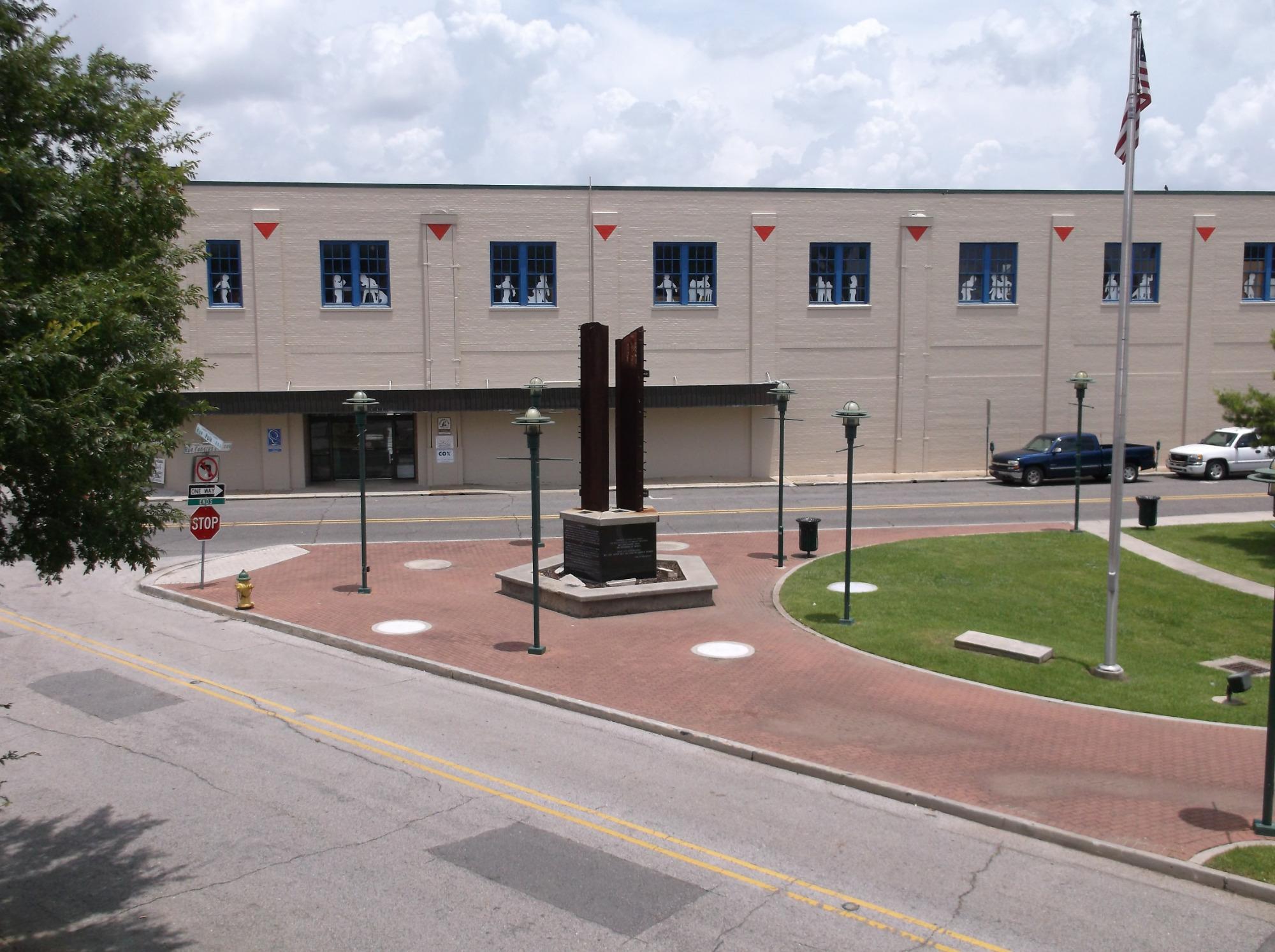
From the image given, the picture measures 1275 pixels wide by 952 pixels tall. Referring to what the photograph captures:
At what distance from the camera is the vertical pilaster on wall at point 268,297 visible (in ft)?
116

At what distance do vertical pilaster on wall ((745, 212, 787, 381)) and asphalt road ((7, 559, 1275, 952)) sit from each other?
85.4ft

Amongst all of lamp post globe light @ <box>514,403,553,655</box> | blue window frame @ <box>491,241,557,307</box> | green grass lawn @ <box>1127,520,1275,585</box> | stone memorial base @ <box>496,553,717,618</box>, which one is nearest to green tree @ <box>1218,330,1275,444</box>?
green grass lawn @ <box>1127,520,1275,585</box>

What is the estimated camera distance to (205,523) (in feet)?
67.5

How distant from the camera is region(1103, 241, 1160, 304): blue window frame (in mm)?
39719

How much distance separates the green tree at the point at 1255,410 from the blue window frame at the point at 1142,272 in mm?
17097

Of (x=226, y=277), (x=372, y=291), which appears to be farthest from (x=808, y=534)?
(x=226, y=277)

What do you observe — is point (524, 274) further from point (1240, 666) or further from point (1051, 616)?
point (1240, 666)

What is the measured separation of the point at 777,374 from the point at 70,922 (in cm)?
3223

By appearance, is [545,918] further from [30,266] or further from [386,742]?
[30,266]

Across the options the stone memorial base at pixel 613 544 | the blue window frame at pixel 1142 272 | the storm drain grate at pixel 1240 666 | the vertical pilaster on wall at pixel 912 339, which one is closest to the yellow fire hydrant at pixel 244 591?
the stone memorial base at pixel 613 544

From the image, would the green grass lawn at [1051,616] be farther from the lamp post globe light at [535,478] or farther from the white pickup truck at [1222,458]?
the white pickup truck at [1222,458]

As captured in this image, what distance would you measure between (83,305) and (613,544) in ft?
42.7

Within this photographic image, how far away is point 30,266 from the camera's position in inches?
252

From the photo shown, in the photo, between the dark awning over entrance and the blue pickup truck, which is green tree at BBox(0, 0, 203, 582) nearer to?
the dark awning over entrance
